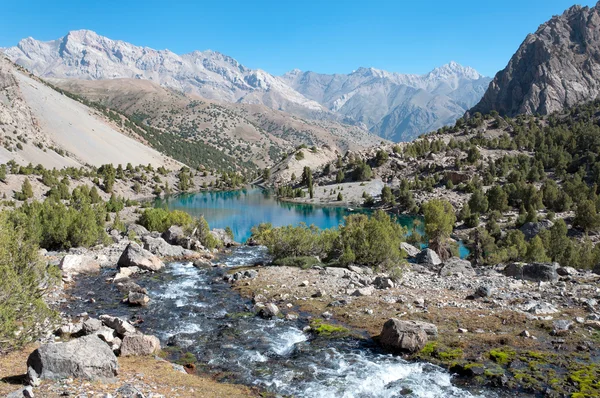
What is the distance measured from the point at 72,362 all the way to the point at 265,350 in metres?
9.79

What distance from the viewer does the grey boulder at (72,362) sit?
1510 centimetres

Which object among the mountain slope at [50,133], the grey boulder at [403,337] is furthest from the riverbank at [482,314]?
the mountain slope at [50,133]

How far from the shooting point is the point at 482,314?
26250mm

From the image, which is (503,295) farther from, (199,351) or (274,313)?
(199,351)

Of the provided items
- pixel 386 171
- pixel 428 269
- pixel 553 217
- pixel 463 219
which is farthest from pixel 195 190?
pixel 428 269

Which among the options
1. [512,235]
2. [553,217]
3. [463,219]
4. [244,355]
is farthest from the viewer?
[463,219]

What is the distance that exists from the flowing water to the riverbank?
174 centimetres

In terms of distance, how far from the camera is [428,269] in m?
44.1

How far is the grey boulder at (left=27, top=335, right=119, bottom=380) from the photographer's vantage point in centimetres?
1510

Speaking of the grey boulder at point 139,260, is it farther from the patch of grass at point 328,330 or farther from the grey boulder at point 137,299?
the patch of grass at point 328,330

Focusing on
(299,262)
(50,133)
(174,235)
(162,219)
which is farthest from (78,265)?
(50,133)

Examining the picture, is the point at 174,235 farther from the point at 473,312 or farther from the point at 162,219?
the point at 473,312

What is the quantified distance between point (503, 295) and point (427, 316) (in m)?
8.40

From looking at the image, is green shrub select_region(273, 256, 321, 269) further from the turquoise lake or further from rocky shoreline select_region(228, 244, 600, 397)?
the turquoise lake
